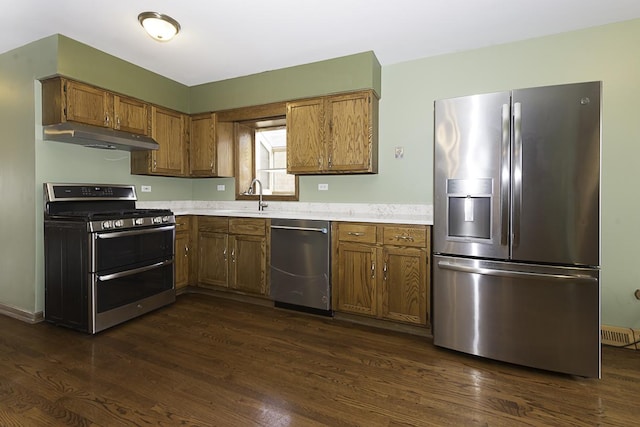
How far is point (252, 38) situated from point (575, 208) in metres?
2.77

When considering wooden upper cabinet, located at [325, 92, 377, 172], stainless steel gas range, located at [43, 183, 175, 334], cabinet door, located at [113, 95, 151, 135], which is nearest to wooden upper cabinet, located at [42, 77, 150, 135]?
cabinet door, located at [113, 95, 151, 135]

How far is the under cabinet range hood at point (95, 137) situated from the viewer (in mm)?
2725

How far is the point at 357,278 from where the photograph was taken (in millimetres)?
2904

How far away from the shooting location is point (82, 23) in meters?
2.56

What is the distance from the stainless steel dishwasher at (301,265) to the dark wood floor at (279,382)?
1.34 feet

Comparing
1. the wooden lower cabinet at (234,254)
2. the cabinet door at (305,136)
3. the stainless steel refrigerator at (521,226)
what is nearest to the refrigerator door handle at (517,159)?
the stainless steel refrigerator at (521,226)

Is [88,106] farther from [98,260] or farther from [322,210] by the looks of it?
[322,210]

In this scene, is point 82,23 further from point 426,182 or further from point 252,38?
point 426,182

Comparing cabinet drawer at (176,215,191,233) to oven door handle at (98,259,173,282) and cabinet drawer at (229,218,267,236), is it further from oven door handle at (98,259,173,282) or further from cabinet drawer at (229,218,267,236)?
cabinet drawer at (229,218,267,236)

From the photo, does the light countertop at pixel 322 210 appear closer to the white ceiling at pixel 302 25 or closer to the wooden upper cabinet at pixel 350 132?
the wooden upper cabinet at pixel 350 132

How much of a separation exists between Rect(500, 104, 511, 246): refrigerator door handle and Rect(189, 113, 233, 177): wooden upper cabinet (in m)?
3.06

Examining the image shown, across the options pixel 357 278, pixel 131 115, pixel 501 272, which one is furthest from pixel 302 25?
pixel 501 272

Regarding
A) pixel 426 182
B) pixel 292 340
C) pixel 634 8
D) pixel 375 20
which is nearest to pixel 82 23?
pixel 375 20

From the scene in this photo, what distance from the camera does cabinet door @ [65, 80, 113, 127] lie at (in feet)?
9.32
